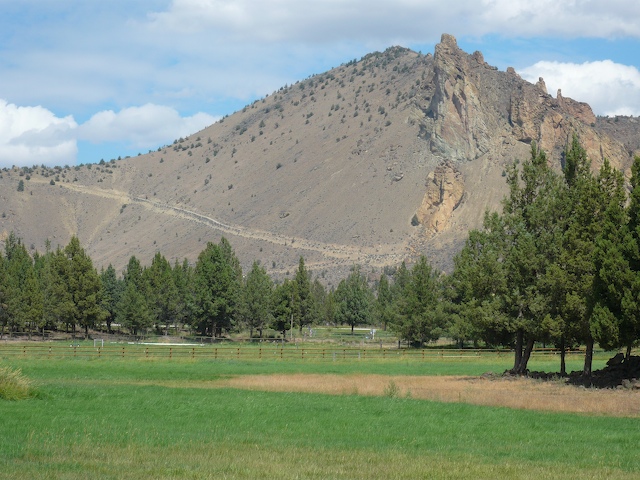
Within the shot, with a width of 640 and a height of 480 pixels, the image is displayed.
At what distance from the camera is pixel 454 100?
617ft

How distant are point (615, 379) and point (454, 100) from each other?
154 meters

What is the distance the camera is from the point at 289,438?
22.2 metres

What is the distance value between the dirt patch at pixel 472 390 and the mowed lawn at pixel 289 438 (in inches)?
80.8

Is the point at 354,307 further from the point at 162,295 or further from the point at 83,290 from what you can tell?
the point at 83,290

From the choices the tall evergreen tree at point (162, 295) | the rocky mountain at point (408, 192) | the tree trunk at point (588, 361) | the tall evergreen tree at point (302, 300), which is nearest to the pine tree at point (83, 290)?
the tall evergreen tree at point (162, 295)

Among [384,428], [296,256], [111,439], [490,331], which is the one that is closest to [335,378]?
[490,331]

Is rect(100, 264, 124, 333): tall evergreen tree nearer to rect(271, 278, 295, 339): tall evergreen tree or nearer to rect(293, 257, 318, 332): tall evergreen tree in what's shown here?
rect(271, 278, 295, 339): tall evergreen tree

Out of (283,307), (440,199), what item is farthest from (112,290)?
(440,199)

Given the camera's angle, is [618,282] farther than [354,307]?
No

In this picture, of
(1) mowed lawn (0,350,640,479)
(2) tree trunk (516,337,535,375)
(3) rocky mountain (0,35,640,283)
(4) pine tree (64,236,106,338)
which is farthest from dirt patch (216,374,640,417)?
(3) rocky mountain (0,35,640,283)

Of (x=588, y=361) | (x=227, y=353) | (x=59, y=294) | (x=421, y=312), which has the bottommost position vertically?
(x=227, y=353)

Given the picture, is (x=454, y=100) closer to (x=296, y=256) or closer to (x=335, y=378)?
(x=296, y=256)

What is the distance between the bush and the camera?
91.0 ft

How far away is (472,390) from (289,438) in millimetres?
16354
